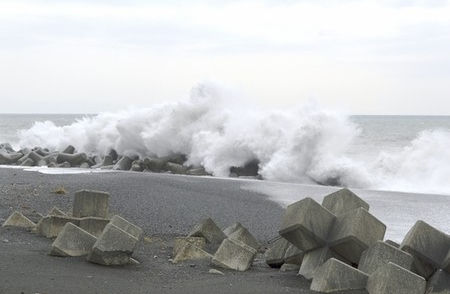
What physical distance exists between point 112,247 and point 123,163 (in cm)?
1454

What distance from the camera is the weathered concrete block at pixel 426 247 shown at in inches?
237

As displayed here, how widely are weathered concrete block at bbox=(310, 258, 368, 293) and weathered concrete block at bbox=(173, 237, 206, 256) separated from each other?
1.78 meters

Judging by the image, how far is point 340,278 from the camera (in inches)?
219

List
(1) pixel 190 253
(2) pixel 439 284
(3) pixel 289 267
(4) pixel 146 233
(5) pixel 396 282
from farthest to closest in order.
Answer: (4) pixel 146 233 → (1) pixel 190 253 → (3) pixel 289 267 → (2) pixel 439 284 → (5) pixel 396 282

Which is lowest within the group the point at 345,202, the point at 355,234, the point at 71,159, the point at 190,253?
the point at 71,159

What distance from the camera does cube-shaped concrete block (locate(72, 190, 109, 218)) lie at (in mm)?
7828

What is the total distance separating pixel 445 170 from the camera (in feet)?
63.4

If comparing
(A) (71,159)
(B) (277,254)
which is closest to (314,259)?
(B) (277,254)

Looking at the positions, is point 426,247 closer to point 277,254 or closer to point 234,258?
point 277,254

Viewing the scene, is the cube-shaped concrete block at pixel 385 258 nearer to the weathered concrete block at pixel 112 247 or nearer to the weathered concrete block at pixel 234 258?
the weathered concrete block at pixel 234 258

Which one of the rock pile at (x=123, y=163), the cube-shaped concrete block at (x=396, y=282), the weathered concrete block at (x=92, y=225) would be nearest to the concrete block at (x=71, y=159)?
the rock pile at (x=123, y=163)

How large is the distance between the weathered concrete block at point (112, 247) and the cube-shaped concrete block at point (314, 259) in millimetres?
1464

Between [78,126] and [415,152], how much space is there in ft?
46.0

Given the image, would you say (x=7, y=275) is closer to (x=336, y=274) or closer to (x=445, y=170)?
(x=336, y=274)
